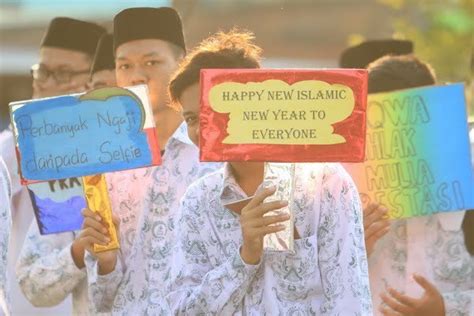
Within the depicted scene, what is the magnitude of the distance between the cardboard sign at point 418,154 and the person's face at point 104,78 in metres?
1.32

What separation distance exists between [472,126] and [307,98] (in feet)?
6.04

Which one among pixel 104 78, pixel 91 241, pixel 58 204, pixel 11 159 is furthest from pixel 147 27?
pixel 11 159

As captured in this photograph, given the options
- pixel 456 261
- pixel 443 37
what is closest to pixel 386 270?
pixel 456 261

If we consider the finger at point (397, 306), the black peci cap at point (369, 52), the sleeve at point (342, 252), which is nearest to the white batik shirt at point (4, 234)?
the sleeve at point (342, 252)

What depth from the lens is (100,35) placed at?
8.96 meters

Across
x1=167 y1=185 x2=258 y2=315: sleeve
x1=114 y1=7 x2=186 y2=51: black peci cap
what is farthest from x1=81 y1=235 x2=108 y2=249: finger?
x1=114 y1=7 x2=186 y2=51: black peci cap

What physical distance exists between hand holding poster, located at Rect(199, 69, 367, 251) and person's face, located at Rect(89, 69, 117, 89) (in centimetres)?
203

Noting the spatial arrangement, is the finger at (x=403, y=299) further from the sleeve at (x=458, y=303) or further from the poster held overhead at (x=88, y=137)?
the poster held overhead at (x=88, y=137)

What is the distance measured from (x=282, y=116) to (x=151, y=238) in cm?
122

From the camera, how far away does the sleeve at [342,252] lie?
572cm

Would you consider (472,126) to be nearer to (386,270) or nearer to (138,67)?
(386,270)

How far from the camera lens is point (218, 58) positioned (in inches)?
Result: 248

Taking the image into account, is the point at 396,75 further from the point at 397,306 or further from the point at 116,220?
the point at 116,220

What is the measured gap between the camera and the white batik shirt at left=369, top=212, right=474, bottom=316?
7.03 m
